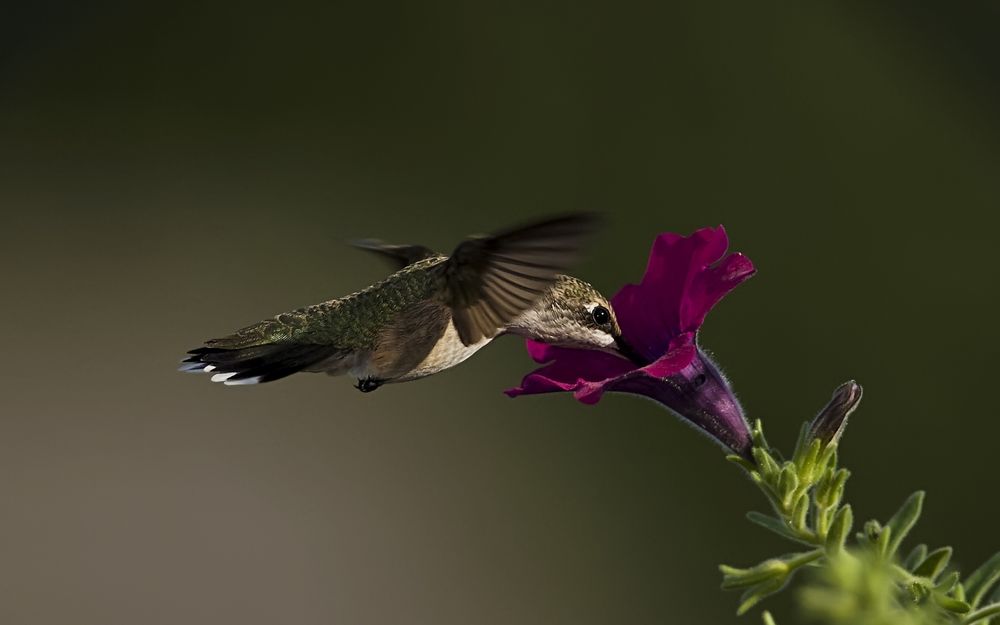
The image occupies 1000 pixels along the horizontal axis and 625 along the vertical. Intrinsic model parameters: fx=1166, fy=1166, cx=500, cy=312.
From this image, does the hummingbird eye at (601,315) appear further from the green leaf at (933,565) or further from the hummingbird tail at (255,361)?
the green leaf at (933,565)

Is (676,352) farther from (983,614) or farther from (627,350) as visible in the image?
(983,614)

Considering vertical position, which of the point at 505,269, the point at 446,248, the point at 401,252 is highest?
the point at 446,248

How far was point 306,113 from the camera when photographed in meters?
6.23

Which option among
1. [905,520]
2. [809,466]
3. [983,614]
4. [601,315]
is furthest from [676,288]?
[983,614]

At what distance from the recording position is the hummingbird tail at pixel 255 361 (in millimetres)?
2004

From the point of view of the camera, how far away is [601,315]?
1940mm

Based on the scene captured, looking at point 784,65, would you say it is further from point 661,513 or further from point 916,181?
point 661,513

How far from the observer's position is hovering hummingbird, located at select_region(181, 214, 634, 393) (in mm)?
1852

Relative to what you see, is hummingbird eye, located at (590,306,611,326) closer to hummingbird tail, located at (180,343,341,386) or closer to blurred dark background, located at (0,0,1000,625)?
hummingbird tail, located at (180,343,341,386)

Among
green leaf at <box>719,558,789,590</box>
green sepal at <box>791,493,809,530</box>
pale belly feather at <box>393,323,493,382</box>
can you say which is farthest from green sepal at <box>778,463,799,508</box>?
pale belly feather at <box>393,323,493,382</box>

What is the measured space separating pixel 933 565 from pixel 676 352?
45 centimetres

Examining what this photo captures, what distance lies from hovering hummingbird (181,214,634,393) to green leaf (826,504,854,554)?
0.51 metres

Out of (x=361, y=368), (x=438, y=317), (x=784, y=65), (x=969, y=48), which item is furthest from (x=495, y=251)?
(x=969, y=48)

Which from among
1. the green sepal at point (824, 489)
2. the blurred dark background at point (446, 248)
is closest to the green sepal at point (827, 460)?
the green sepal at point (824, 489)
